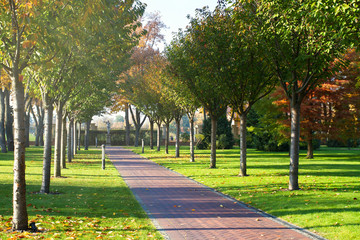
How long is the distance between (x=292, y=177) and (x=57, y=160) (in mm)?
10240

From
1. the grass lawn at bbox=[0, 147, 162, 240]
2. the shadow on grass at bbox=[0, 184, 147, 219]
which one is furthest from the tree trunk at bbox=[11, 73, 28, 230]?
the shadow on grass at bbox=[0, 184, 147, 219]

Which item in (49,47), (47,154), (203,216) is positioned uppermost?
(49,47)

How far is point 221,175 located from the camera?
18125mm

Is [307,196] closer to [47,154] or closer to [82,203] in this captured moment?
[82,203]

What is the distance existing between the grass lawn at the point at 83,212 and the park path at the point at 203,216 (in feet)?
1.45

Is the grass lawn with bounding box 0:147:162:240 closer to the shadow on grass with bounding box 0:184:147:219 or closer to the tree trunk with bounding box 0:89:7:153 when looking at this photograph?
the shadow on grass with bounding box 0:184:147:219

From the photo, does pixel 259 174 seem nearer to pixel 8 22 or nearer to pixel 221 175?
pixel 221 175

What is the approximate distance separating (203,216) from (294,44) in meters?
7.05

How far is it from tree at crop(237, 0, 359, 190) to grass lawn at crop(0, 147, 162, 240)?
248 inches

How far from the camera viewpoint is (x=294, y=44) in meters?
13.0

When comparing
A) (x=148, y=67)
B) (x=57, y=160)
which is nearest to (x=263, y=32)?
(x=57, y=160)

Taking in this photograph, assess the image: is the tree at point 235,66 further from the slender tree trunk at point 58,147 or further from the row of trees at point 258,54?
the slender tree trunk at point 58,147

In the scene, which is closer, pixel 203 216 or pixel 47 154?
pixel 203 216

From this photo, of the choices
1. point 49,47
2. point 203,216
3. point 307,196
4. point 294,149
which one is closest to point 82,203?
point 203,216
